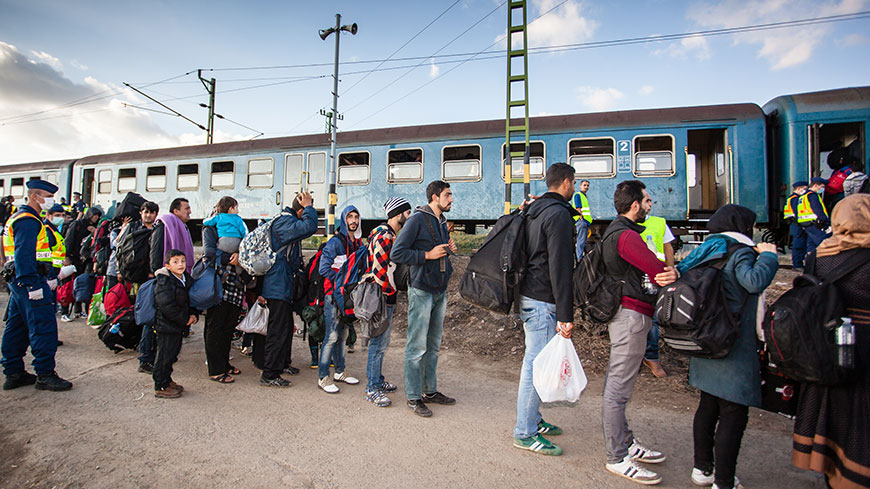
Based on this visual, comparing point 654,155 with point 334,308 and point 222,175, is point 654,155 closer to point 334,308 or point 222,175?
point 334,308

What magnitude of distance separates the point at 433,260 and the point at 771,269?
2.22 m

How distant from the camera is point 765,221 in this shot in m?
8.80

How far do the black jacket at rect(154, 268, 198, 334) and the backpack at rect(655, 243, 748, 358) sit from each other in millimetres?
3821

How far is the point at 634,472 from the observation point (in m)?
2.60

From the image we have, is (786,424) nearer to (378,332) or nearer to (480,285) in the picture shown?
(480,285)

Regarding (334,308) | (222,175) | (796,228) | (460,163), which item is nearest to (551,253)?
(334,308)

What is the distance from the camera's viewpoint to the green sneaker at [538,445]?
2891 millimetres

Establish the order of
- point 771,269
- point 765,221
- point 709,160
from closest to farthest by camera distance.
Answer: point 771,269, point 765,221, point 709,160

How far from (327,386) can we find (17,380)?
2694mm

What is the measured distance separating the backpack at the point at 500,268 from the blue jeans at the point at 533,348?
143 mm

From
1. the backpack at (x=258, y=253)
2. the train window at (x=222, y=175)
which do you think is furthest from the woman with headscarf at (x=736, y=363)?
the train window at (x=222, y=175)

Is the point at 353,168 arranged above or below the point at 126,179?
below

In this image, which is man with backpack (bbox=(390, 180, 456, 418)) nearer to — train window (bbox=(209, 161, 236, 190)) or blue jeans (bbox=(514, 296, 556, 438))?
blue jeans (bbox=(514, 296, 556, 438))

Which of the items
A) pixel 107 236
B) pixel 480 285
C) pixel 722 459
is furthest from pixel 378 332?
pixel 107 236
